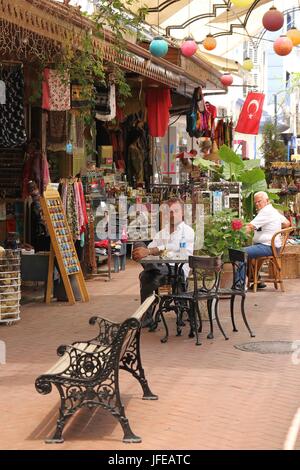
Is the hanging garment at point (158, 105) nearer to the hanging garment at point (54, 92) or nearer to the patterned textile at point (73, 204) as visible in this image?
the patterned textile at point (73, 204)

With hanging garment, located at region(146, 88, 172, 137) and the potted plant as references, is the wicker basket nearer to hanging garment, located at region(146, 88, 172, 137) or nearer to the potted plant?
the potted plant

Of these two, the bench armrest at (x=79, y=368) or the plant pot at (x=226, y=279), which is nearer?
the bench armrest at (x=79, y=368)

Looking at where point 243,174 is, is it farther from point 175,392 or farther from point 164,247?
point 175,392

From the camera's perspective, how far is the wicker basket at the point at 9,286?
12.0m

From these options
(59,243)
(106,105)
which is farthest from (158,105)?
(59,243)

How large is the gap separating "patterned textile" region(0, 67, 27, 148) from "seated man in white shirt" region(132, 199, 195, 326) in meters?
2.79

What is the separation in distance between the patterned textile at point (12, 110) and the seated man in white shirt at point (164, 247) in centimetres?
279

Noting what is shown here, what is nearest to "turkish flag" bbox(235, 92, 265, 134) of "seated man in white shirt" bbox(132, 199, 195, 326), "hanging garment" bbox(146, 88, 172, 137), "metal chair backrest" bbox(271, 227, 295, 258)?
"hanging garment" bbox(146, 88, 172, 137)

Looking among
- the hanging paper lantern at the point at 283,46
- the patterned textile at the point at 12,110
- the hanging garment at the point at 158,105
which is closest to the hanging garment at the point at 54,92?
the patterned textile at the point at 12,110

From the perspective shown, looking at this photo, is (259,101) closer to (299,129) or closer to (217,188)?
(217,188)

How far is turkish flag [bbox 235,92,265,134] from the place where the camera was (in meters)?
23.7

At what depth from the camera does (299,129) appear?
5319 centimetres

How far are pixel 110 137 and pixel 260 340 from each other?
10.3 m

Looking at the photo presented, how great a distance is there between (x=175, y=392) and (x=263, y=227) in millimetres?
7283
